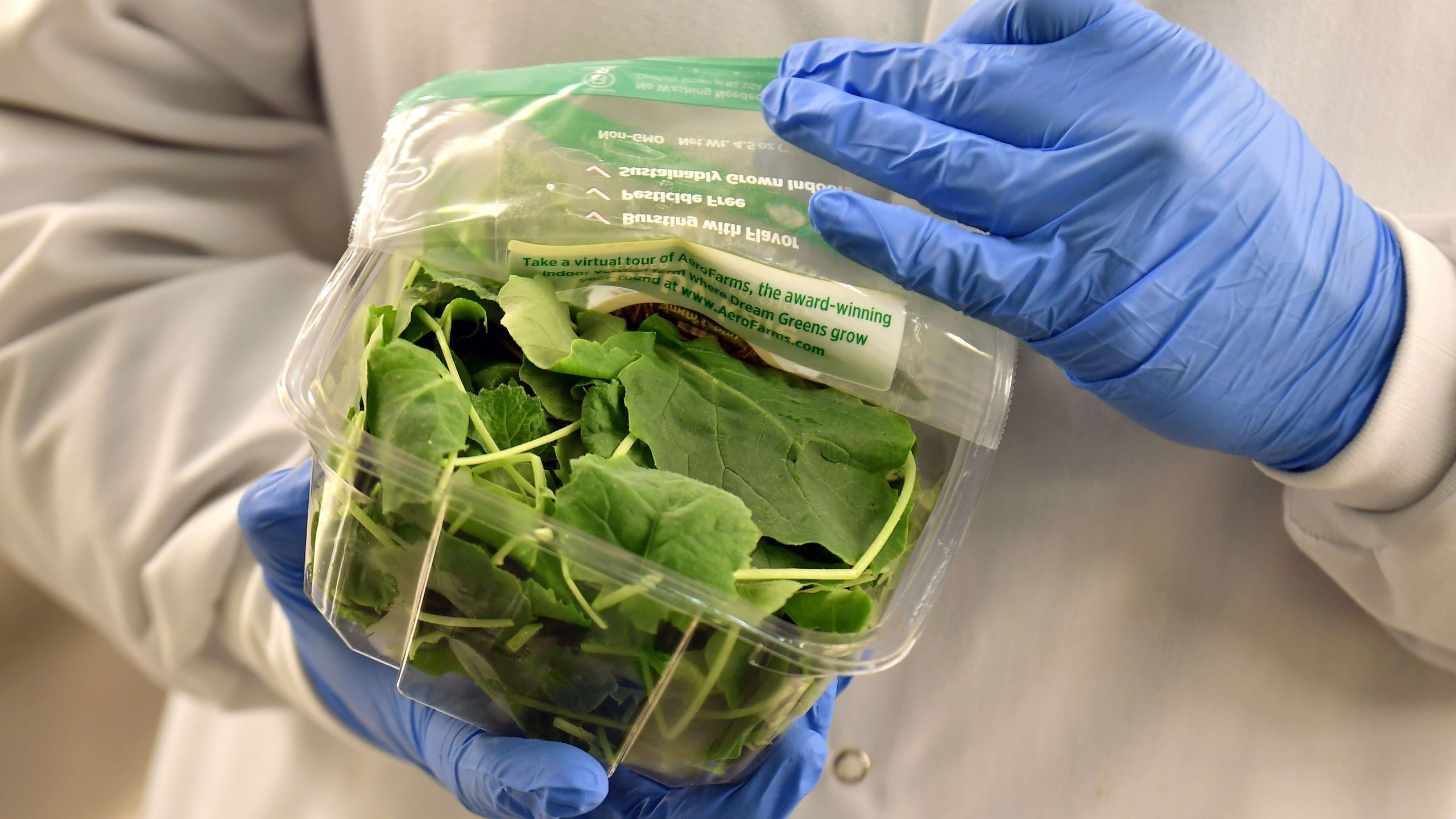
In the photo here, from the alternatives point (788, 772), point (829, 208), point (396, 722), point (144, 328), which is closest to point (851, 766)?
point (788, 772)

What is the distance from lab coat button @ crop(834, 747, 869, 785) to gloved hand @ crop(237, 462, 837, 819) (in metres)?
0.11

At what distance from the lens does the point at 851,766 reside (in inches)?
27.3

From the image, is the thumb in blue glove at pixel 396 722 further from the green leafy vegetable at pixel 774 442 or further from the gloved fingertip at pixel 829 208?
the gloved fingertip at pixel 829 208

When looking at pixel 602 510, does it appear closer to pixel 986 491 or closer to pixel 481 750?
pixel 481 750

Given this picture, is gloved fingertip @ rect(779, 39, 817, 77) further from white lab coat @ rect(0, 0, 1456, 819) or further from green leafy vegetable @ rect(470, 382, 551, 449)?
green leafy vegetable @ rect(470, 382, 551, 449)

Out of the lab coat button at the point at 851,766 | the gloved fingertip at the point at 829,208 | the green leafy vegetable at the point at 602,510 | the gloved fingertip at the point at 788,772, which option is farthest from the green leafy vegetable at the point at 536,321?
the lab coat button at the point at 851,766

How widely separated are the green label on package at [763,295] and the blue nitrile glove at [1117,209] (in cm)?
3

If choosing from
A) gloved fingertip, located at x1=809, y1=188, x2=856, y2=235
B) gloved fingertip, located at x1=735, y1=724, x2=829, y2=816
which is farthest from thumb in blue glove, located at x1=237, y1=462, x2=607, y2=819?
gloved fingertip, located at x1=809, y1=188, x2=856, y2=235

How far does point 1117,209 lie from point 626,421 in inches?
12.1

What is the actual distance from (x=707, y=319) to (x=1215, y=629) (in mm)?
456

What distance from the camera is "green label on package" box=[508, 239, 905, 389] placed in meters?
0.46

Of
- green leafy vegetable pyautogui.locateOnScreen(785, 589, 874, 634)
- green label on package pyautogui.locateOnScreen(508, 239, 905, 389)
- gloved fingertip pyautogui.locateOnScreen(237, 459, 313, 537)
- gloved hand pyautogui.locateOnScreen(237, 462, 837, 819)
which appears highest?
green label on package pyautogui.locateOnScreen(508, 239, 905, 389)

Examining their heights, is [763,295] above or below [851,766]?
above

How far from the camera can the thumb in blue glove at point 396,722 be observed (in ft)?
1.62
